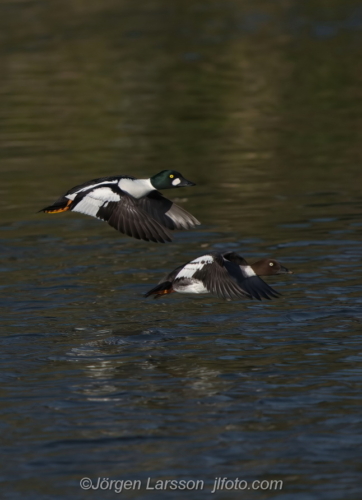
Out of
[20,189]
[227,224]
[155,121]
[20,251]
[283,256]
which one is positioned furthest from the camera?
[155,121]

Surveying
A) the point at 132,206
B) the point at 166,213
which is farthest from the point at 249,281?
the point at 166,213

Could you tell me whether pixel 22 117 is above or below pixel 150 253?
above

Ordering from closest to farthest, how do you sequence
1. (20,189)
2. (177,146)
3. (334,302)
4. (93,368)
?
(93,368), (334,302), (20,189), (177,146)

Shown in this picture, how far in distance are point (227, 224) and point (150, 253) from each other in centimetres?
156

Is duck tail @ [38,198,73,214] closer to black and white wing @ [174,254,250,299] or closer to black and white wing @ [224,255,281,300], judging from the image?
black and white wing @ [174,254,250,299]

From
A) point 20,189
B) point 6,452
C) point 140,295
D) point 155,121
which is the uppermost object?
point 155,121

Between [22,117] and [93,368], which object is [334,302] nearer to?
[93,368]

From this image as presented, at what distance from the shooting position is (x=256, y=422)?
279 inches

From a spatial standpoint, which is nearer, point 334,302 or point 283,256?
point 334,302

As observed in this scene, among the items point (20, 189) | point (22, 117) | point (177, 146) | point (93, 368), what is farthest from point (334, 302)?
point (22, 117)

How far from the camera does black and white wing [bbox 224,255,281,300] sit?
9.40m

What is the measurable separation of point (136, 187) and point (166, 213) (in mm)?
434

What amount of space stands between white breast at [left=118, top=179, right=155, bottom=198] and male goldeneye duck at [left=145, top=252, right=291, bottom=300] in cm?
140

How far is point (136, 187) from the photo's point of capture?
11.0 m
